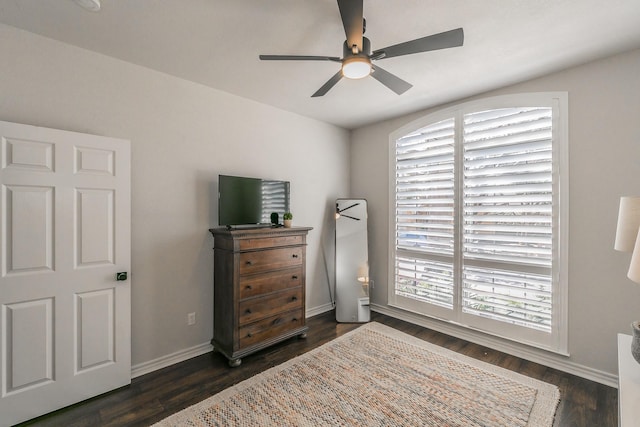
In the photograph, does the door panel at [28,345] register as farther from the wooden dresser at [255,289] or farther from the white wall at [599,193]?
the white wall at [599,193]

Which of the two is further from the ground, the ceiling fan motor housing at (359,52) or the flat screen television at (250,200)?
the ceiling fan motor housing at (359,52)

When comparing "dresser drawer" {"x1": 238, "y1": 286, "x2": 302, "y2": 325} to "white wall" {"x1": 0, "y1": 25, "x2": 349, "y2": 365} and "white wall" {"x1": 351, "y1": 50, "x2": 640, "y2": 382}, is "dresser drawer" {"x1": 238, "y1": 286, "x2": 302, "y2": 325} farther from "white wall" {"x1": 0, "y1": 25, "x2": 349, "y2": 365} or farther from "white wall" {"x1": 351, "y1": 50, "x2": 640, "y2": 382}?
"white wall" {"x1": 351, "y1": 50, "x2": 640, "y2": 382}

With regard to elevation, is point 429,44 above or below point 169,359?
above

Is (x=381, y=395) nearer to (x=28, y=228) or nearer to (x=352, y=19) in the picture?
(x=352, y=19)

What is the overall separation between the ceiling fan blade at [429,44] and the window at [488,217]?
1643 millimetres

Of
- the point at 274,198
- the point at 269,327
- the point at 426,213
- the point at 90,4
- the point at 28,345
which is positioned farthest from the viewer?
the point at 426,213

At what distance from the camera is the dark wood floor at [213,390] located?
76.2 inches

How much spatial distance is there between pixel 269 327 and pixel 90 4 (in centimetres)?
279

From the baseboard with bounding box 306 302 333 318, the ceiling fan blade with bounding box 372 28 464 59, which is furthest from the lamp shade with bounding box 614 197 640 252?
the baseboard with bounding box 306 302 333 318

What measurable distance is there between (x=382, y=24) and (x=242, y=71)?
51.3 inches

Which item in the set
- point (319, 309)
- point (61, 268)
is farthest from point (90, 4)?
point (319, 309)

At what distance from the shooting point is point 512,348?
282cm

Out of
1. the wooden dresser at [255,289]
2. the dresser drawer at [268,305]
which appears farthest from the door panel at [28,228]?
the dresser drawer at [268,305]

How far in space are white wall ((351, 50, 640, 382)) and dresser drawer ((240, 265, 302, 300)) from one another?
2.56 metres
